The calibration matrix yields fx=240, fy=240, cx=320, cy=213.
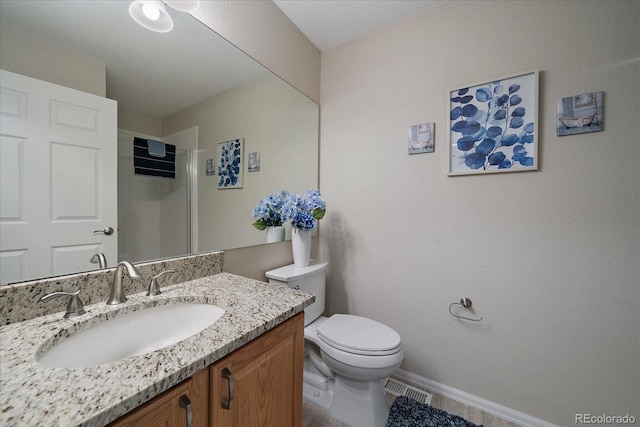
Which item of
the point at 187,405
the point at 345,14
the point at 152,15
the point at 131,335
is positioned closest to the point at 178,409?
the point at 187,405

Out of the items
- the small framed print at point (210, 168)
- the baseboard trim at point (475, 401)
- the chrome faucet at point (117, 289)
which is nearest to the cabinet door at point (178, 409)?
the chrome faucet at point (117, 289)

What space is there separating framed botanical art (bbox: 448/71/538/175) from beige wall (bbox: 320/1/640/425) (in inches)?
1.9

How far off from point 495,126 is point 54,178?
187 centimetres

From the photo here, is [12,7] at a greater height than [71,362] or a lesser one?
greater

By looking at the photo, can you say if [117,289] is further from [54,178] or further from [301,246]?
[301,246]

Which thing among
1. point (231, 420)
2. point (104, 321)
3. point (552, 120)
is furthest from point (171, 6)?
point (552, 120)

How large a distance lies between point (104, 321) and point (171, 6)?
1.18 m

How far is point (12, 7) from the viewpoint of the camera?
0.65 metres

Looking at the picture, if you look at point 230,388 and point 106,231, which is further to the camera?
point 106,231

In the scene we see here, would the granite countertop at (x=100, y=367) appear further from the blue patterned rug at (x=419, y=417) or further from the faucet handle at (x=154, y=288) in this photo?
the blue patterned rug at (x=419, y=417)

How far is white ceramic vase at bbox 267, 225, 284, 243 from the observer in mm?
1498

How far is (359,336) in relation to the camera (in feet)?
4.18

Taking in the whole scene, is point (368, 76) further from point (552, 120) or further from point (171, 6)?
point (171, 6)

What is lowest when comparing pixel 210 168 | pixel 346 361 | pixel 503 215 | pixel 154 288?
pixel 346 361
